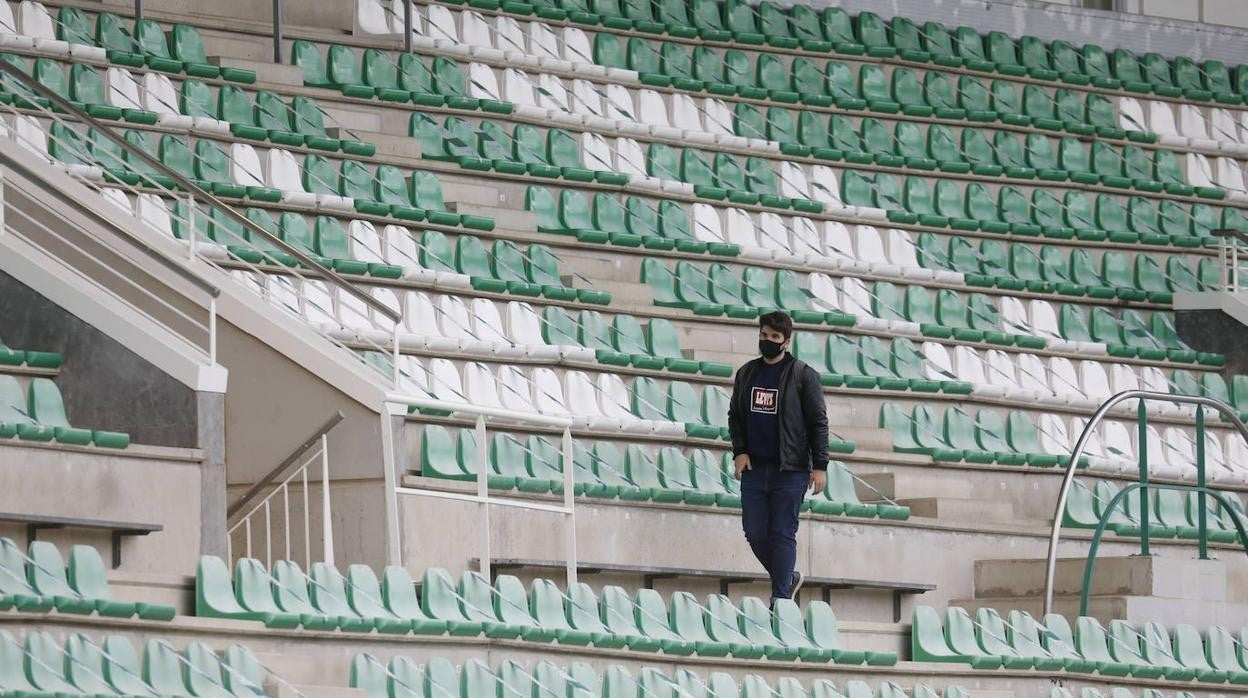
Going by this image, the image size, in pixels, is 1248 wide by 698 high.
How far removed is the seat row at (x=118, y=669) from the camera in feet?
20.9

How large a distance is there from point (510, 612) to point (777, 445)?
4.42 feet

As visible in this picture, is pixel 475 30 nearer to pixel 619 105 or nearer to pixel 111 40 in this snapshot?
pixel 619 105

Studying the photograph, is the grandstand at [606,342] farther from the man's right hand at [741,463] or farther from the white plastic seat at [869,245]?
the man's right hand at [741,463]

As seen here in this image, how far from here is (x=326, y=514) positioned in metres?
8.98

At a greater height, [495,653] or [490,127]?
[490,127]

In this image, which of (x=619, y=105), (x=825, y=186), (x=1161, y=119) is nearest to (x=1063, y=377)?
(x=825, y=186)

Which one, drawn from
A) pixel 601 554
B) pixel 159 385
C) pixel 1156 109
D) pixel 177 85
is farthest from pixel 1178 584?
pixel 1156 109

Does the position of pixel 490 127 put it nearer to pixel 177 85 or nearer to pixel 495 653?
pixel 177 85

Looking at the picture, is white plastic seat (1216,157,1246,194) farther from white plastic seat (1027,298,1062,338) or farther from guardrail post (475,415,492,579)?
guardrail post (475,415,492,579)

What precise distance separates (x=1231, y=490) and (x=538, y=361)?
4.08m

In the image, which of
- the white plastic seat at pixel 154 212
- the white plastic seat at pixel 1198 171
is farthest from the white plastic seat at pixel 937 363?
the white plastic seat at pixel 154 212

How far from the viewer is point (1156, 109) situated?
16.6 metres

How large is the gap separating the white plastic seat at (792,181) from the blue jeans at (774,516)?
527cm

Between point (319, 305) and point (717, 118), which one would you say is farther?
point (717, 118)
